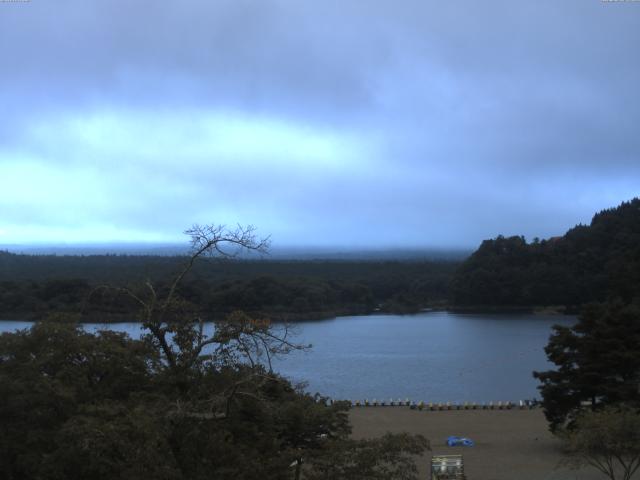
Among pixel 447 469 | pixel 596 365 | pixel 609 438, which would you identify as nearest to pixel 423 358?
pixel 596 365

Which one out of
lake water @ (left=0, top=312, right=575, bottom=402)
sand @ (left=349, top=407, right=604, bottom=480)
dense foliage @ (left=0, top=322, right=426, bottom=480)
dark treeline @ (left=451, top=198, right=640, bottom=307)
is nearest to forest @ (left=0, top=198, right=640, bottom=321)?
dark treeline @ (left=451, top=198, right=640, bottom=307)

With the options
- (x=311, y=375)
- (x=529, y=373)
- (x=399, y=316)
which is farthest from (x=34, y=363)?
(x=399, y=316)

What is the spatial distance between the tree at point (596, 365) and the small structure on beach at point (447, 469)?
2682 millimetres

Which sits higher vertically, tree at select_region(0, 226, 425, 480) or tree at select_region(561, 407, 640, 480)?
tree at select_region(0, 226, 425, 480)

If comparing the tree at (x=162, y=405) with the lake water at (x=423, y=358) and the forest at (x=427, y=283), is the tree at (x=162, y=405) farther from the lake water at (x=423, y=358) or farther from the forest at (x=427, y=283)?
the forest at (x=427, y=283)

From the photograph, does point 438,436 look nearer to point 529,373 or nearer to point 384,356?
point 529,373

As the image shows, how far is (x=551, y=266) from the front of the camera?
159 ft

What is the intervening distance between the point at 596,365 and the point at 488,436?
11.0ft

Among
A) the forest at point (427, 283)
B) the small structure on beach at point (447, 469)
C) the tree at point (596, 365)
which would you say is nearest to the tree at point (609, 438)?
the small structure on beach at point (447, 469)

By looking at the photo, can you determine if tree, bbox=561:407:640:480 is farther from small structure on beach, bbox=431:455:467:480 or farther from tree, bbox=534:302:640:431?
tree, bbox=534:302:640:431

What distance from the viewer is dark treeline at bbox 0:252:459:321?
36.0m

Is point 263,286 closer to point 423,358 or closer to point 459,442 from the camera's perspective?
point 423,358

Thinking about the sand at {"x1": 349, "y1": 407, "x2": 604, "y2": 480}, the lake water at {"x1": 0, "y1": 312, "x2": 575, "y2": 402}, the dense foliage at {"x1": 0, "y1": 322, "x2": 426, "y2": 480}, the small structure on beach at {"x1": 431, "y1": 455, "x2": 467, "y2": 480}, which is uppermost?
the dense foliage at {"x1": 0, "y1": 322, "x2": 426, "y2": 480}

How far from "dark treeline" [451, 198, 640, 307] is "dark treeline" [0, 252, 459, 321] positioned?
182 inches
